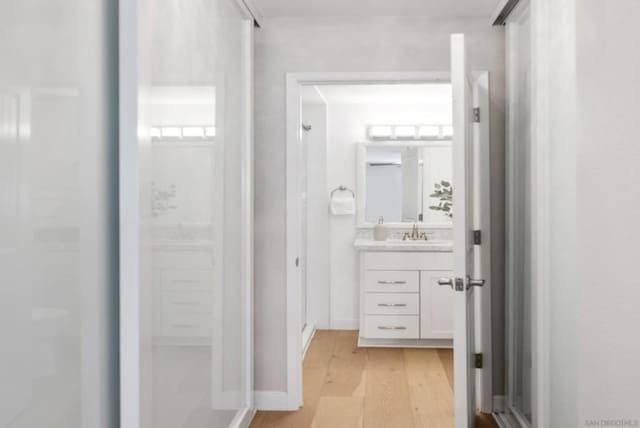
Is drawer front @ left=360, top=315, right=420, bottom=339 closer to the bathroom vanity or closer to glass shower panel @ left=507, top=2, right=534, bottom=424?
the bathroom vanity

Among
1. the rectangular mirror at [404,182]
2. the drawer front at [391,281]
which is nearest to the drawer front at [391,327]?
the drawer front at [391,281]

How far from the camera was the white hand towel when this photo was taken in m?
5.24

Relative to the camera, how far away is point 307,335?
15.9 feet

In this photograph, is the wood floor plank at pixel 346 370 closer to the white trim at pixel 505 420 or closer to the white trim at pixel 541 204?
the white trim at pixel 505 420

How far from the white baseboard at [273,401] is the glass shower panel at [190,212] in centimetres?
42

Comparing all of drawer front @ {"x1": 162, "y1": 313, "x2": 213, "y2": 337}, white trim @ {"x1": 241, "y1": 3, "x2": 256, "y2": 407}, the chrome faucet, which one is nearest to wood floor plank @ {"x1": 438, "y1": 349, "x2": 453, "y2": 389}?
the chrome faucet

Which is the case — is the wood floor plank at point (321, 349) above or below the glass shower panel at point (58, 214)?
below

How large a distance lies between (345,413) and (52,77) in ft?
8.45

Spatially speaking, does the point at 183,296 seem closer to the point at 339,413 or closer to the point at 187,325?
the point at 187,325

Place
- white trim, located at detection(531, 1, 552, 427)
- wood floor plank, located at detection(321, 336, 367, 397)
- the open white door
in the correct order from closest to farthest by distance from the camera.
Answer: white trim, located at detection(531, 1, 552, 427) < the open white door < wood floor plank, located at detection(321, 336, 367, 397)

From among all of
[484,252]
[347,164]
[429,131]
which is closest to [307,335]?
[347,164]

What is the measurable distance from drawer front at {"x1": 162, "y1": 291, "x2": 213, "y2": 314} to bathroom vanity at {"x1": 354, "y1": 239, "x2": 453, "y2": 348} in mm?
2576

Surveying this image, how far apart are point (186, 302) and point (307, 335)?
2998 millimetres

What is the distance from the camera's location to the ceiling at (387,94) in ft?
15.3
